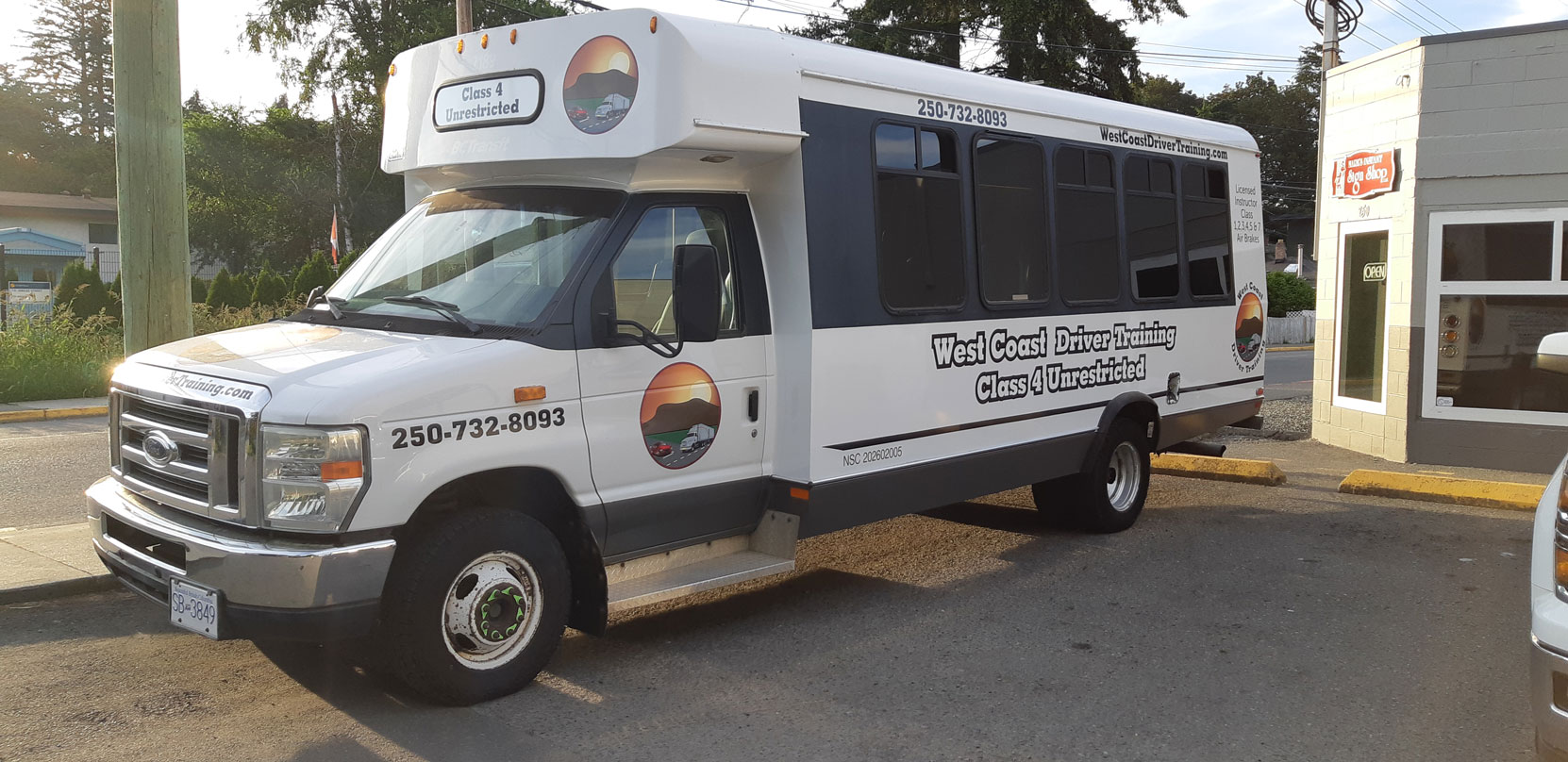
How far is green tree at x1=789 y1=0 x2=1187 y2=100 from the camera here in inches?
1229

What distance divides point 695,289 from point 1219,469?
6795 millimetres

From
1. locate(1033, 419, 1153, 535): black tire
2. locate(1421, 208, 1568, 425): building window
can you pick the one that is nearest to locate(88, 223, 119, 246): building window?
locate(1033, 419, 1153, 535): black tire

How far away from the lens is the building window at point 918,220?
6.48 m

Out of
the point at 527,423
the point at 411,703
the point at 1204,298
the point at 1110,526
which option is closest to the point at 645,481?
the point at 527,423

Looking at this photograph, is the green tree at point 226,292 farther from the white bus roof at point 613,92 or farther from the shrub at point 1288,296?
the shrub at point 1288,296

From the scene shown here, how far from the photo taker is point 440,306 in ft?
17.3

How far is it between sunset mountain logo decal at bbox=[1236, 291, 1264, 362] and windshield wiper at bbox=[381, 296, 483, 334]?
21.7ft

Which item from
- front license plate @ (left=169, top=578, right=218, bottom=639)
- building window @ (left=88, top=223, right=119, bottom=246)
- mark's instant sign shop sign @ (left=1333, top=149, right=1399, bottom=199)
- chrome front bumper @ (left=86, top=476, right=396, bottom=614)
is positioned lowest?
front license plate @ (left=169, top=578, right=218, bottom=639)

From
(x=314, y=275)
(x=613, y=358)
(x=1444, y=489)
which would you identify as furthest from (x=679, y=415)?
(x=314, y=275)

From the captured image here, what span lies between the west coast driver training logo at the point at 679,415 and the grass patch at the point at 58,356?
12219mm

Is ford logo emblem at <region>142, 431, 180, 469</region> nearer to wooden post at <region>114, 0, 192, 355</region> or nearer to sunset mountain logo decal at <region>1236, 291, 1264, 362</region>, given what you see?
wooden post at <region>114, 0, 192, 355</region>

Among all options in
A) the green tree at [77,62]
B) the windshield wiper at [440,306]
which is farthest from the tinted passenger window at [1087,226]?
the green tree at [77,62]

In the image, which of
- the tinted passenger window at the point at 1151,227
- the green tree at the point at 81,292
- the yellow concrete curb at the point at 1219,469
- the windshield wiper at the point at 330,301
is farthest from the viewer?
the green tree at the point at 81,292

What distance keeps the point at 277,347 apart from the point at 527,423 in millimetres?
1130
